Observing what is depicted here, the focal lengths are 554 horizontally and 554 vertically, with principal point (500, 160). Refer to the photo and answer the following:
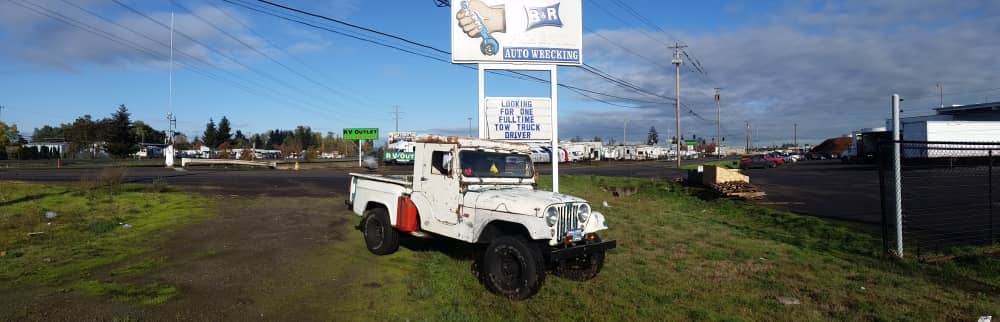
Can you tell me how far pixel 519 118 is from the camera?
43.3 ft

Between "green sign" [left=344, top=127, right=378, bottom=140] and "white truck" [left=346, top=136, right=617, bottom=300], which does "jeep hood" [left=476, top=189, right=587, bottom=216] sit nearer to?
"white truck" [left=346, top=136, right=617, bottom=300]

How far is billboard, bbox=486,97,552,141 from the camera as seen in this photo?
13055mm

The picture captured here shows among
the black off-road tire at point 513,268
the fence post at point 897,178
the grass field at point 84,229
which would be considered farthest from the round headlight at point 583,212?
the fence post at point 897,178

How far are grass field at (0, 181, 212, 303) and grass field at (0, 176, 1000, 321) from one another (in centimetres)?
4

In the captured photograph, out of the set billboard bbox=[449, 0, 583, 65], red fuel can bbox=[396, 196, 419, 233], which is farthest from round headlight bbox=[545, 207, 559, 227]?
billboard bbox=[449, 0, 583, 65]

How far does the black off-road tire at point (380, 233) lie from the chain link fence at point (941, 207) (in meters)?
7.50

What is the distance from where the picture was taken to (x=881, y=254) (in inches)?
353

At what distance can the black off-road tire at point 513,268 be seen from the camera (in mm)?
6012

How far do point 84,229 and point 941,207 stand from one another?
19.8m

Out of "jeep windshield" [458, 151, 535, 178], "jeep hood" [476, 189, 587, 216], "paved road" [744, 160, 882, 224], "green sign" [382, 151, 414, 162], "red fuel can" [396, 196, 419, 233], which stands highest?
"green sign" [382, 151, 414, 162]

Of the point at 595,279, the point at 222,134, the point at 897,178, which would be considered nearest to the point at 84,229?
the point at 595,279

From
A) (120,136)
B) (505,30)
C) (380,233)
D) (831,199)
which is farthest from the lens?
(120,136)

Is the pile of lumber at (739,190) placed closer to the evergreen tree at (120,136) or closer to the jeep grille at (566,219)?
the jeep grille at (566,219)

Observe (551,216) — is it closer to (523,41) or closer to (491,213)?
(491,213)
